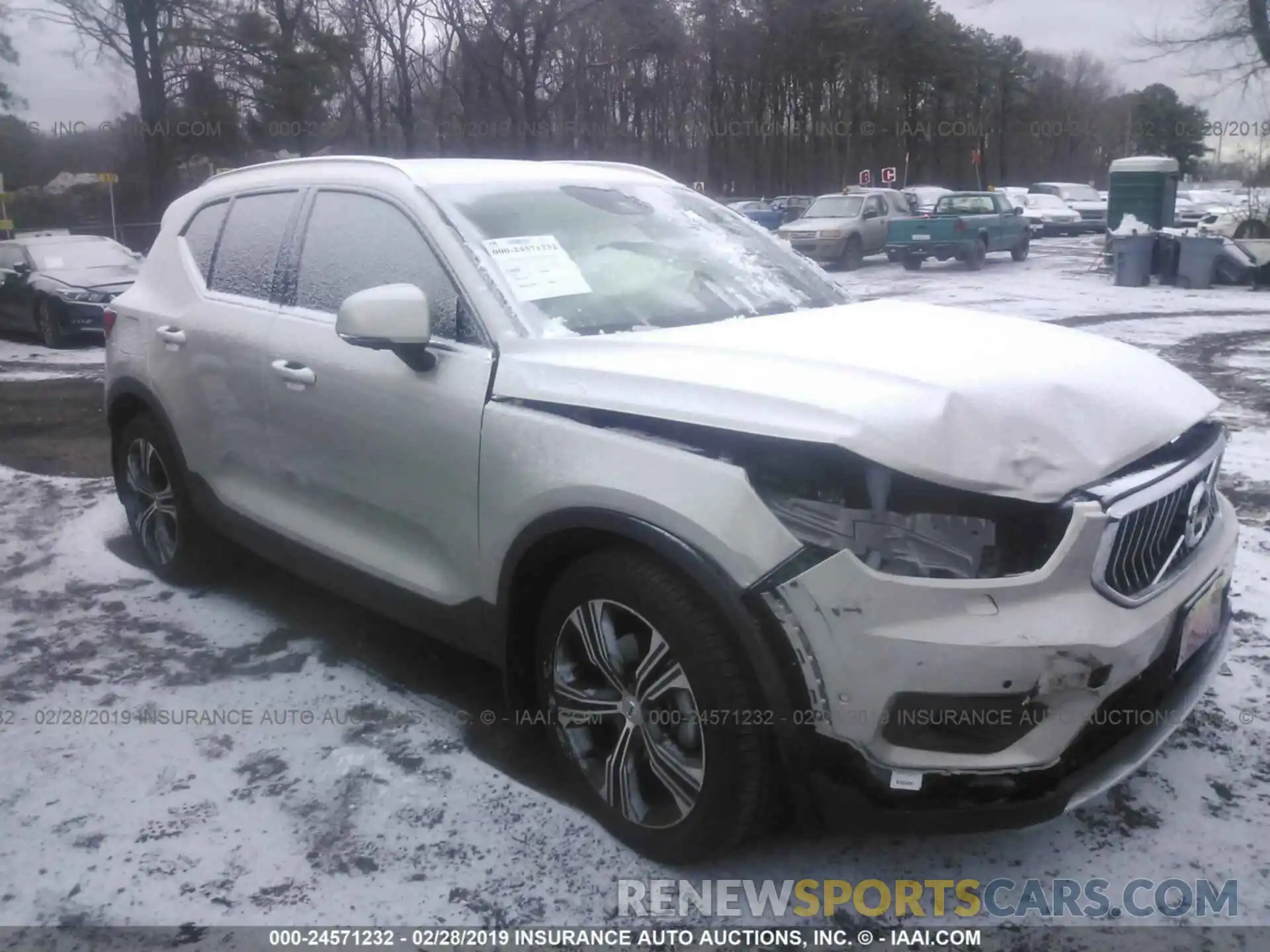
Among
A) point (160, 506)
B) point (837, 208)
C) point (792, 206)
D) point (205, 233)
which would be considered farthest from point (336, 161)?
point (792, 206)

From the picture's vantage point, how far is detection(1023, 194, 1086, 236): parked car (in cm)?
3491

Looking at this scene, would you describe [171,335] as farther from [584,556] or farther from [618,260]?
[584,556]

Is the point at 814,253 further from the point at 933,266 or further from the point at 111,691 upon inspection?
the point at 111,691

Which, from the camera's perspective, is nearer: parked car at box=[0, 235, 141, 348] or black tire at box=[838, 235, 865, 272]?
parked car at box=[0, 235, 141, 348]

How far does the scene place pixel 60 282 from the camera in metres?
13.8

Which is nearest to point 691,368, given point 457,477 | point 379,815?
point 457,477

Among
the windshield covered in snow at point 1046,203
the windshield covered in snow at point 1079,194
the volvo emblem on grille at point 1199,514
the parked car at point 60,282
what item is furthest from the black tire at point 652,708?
the windshield covered in snow at point 1079,194

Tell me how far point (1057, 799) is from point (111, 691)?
3.13 metres

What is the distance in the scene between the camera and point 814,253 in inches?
902

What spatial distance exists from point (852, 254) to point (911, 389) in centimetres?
2192

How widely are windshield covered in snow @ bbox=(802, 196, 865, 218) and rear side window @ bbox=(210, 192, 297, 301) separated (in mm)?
20690

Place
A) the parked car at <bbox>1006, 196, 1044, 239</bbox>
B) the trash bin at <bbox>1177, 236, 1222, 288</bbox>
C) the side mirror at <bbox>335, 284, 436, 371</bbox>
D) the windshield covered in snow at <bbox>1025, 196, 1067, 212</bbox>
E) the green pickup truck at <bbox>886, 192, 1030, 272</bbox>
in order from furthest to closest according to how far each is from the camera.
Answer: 1. the windshield covered in snow at <bbox>1025, 196, 1067, 212</bbox>
2. the parked car at <bbox>1006, 196, 1044, 239</bbox>
3. the green pickup truck at <bbox>886, 192, 1030, 272</bbox>
4. the trash bin at <bbox>1177, 236, 1222, 288</bbox>
5. the side mirror at <bbox>335, 284, 436, 371</bbox>

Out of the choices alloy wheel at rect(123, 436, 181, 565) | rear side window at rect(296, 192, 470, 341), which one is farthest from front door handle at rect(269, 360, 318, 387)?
alloy wheel at rect(123, 436, 181, 565)

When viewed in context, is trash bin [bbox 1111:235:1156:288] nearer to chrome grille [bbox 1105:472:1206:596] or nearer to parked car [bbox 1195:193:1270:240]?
parked car [bbox 1195:193:1270:240]
